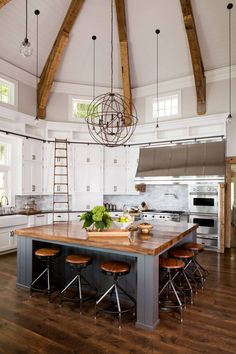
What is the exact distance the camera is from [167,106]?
775 cm

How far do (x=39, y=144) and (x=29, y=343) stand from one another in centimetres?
573

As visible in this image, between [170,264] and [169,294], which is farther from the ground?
[170,264]

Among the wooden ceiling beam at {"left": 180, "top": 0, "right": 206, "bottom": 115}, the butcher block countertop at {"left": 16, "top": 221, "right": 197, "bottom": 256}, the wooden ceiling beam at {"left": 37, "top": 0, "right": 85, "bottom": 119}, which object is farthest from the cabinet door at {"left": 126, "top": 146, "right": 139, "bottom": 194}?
the butcher block countertop at {"left": 16, "top": 221, "right": 197, "bottom": 256}

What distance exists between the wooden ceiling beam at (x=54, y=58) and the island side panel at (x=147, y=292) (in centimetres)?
596

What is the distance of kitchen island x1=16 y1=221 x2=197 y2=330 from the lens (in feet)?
9.49

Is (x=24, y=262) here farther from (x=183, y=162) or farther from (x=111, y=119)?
(x=183, y=162)

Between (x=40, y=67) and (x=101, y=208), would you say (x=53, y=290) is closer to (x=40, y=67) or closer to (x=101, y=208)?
(x=101, y=208)

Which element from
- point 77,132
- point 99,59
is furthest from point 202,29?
point 77,132

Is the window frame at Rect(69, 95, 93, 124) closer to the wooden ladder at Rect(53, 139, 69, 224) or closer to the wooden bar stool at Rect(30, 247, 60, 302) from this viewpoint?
the wooden ladder at Rect(53, 139, 69, 224)

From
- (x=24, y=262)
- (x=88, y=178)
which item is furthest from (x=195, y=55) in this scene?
(x=24, y=262)

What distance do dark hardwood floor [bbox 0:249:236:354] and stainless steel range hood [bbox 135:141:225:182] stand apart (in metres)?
3.41

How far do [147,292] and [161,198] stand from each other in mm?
5138

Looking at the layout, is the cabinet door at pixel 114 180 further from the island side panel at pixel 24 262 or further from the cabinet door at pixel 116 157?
the island side panel at pixel 24 262

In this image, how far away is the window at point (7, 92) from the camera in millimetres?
6542
